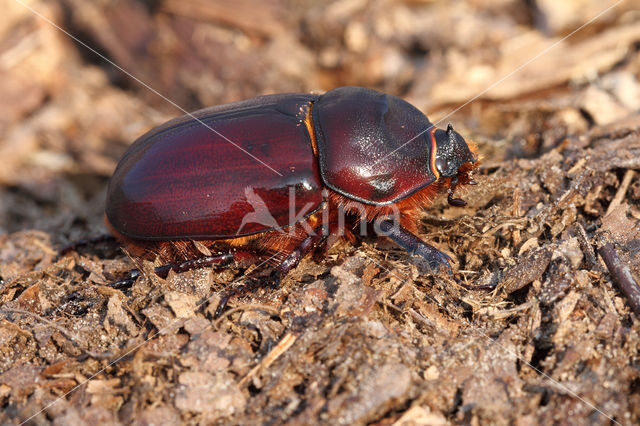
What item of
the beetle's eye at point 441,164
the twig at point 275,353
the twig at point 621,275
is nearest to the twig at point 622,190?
the twig at point 621,275

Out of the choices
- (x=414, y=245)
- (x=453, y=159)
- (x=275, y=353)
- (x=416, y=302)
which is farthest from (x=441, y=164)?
(x=275, y=353)

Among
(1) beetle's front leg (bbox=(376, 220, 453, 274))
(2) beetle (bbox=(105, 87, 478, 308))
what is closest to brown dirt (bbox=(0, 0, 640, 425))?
(1) beetle's front leg (bbox=(376, 220, 453, 274))

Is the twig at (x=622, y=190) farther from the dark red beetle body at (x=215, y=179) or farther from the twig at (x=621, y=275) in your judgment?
the dark red beetle body at (x=215, y=179)

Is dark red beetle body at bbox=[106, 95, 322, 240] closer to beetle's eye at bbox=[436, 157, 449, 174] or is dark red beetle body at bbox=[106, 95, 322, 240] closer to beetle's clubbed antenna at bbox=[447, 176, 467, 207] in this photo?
beetle's eye at bbox=[436, 157, 449, 174]

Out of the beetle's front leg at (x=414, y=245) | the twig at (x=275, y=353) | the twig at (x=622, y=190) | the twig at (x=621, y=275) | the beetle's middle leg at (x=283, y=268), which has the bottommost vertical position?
the twig at (x=275, y=353)

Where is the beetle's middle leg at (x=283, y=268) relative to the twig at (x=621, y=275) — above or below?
below

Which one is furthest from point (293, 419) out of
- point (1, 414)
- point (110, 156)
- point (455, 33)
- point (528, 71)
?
point (455, 33)

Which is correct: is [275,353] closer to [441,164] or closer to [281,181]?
[281,181]
